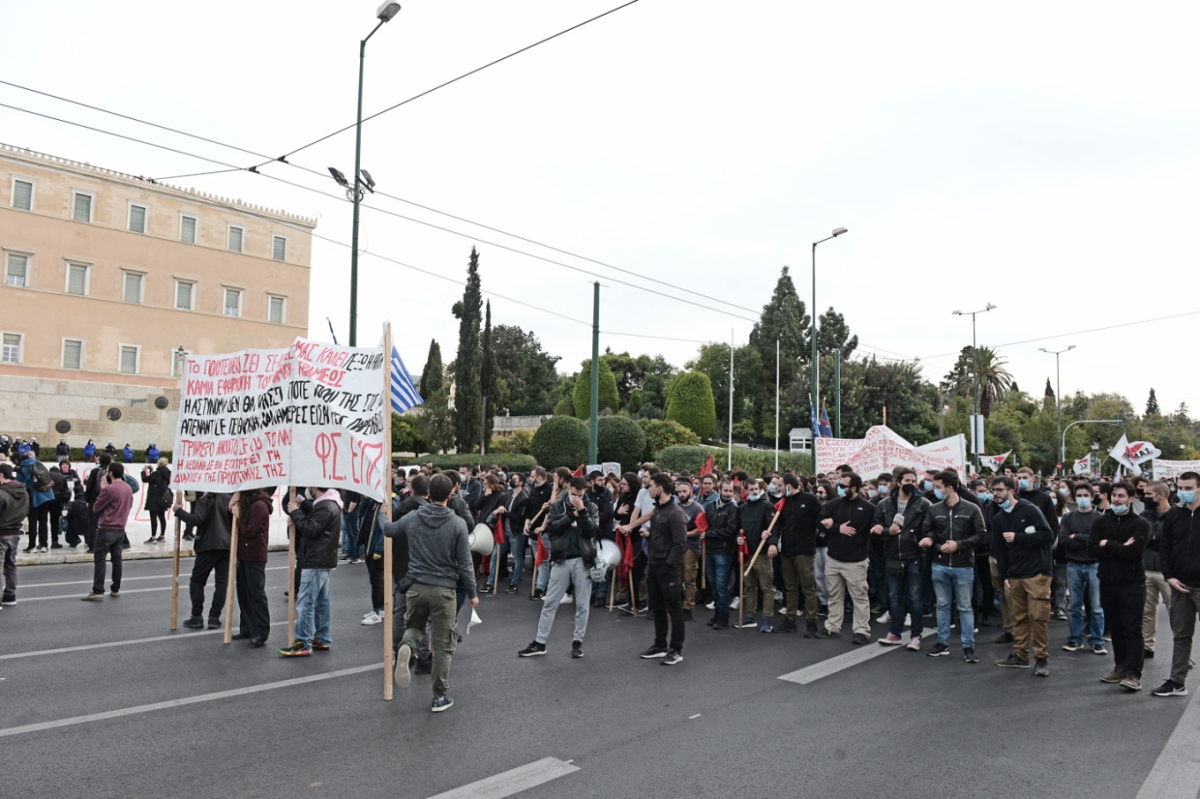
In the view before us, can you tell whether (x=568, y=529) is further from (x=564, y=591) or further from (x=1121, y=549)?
(x=1121, y=549)

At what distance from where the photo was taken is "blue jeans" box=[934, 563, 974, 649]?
871cm

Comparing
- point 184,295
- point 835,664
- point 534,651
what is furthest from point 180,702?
point 184,295

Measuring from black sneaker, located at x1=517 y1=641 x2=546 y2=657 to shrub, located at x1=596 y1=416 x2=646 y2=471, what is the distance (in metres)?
29.3

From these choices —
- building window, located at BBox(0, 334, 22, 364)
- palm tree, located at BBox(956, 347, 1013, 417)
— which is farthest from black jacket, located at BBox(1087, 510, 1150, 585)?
palm tree, located at BBox(956, 347, 1013, 417)

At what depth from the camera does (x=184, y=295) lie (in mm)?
52812

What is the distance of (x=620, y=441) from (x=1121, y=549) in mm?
30328

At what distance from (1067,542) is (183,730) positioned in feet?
31.0

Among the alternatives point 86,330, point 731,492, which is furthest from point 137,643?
Answer: point 86,330

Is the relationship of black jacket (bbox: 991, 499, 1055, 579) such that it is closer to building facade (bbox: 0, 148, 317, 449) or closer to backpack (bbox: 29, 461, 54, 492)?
backpack (bbox: 29, 461, 54, 492)

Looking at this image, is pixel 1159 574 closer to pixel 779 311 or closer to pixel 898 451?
pixel 898 451

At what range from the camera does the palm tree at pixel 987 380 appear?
3130 inches

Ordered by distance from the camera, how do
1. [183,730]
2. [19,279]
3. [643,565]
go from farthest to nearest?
[19,279] → [643,565] → [183,730]

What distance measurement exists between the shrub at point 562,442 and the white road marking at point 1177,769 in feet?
102

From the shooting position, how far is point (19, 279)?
154 feet
